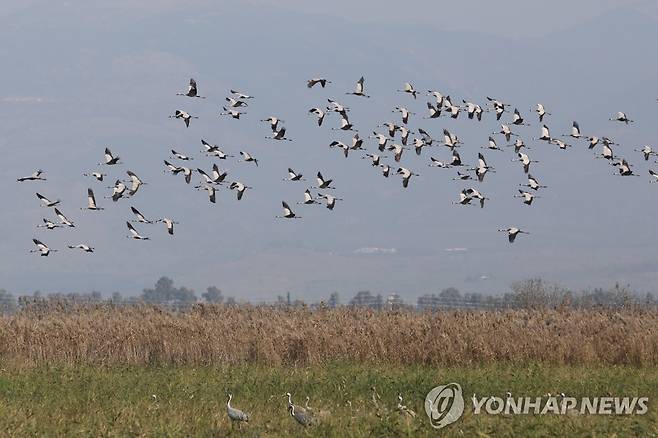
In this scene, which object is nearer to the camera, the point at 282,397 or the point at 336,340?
the point at 282,397

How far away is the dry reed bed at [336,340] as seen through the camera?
30594 millimetres

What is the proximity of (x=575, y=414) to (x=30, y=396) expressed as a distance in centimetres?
1034

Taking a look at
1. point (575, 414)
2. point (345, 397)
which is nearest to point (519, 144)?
point (345, 397)

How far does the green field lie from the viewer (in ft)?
59.3

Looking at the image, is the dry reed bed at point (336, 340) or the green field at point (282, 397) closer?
the green field at point (282, 397)

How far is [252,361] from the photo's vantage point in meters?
31.4

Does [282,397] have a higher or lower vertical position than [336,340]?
higher

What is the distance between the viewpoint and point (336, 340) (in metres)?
31.3

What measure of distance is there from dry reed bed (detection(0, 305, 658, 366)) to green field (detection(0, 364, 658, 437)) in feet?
3.82

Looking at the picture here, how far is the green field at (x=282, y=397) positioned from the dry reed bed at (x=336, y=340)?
3.82ft

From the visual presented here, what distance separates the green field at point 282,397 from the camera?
18062 millimetres

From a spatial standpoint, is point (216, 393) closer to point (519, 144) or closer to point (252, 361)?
point (252, 361)

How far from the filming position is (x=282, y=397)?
23844 mm

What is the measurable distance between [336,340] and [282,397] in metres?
7.54
